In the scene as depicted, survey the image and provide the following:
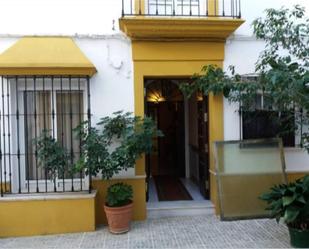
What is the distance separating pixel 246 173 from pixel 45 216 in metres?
3.58

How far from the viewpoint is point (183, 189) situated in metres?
8.11

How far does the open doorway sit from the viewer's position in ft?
24.1

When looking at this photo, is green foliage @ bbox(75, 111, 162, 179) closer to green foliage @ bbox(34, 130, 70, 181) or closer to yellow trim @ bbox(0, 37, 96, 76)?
green foliage @ bbox(34, 130, 70, 181)

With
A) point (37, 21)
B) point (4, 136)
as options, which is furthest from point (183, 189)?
point (37, 21)

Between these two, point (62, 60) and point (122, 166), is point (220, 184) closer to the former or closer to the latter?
point (122, 166)

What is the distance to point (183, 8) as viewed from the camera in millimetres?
6645

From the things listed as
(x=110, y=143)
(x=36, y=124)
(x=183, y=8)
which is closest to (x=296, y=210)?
(x=110, y=143)

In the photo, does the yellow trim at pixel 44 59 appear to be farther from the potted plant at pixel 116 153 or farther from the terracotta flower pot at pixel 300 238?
the terracotta flower pot at pixel 300 238

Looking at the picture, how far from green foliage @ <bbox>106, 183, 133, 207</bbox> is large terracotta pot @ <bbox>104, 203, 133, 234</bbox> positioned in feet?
0.30

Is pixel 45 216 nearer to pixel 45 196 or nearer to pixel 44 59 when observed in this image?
pixel 45 196

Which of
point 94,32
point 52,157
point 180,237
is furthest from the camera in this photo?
point 94,32

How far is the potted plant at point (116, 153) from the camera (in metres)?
5.63

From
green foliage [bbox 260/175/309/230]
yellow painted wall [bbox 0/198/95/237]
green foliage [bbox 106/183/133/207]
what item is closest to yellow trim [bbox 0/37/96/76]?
green foliage [bbox 106/183/133/207]

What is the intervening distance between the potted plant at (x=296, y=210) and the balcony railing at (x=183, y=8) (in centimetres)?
324
